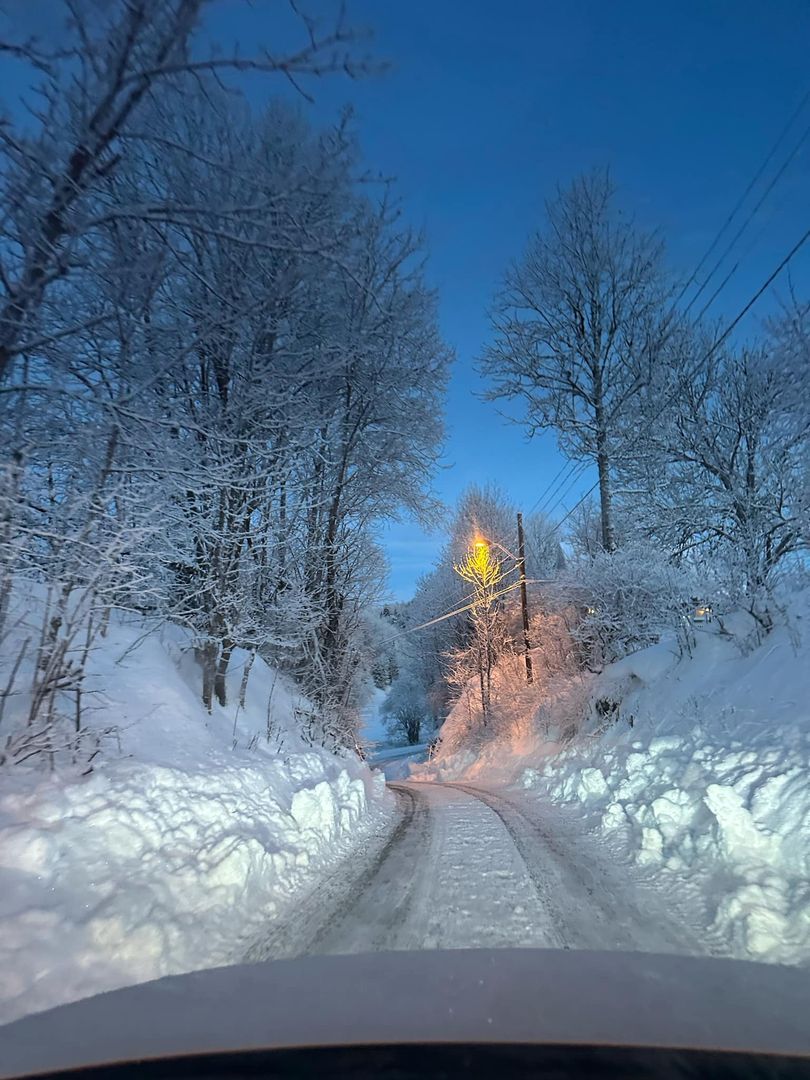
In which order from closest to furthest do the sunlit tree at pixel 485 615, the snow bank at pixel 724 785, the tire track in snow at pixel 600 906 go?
1. the tire track in snow at pixel 600 906
2. the snow bank at pixel 724 785
3. the sunlit tree at pixel 485 615

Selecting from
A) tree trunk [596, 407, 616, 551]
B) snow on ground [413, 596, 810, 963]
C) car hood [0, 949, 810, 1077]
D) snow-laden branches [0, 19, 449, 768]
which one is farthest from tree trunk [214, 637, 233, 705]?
tree trunk [596, 407, 616, 551]

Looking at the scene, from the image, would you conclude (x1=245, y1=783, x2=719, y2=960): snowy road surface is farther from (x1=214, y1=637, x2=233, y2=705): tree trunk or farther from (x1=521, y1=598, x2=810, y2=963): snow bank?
(x1=214, y1=637, x2=233, y2=705): tree trunk

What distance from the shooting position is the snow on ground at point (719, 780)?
4.88 m

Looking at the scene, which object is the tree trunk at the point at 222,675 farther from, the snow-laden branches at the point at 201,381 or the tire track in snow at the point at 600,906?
the tire track in snow at the point at 600,906

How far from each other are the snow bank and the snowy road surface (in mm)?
450

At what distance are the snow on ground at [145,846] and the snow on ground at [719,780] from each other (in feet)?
11.3

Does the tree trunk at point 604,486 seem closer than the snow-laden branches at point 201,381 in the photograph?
No

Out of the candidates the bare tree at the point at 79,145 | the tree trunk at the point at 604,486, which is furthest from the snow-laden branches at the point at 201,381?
the tree trunk at the point at 604,486

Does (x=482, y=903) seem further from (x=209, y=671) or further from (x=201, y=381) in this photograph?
(x=201, y=381)

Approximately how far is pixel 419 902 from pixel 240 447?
6.79m

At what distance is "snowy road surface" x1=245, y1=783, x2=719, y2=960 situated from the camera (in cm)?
455

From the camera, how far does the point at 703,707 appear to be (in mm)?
10078

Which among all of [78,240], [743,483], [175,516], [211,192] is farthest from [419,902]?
[743,483]

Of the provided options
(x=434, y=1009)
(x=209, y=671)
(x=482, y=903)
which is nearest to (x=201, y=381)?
(x=209, y=671)
